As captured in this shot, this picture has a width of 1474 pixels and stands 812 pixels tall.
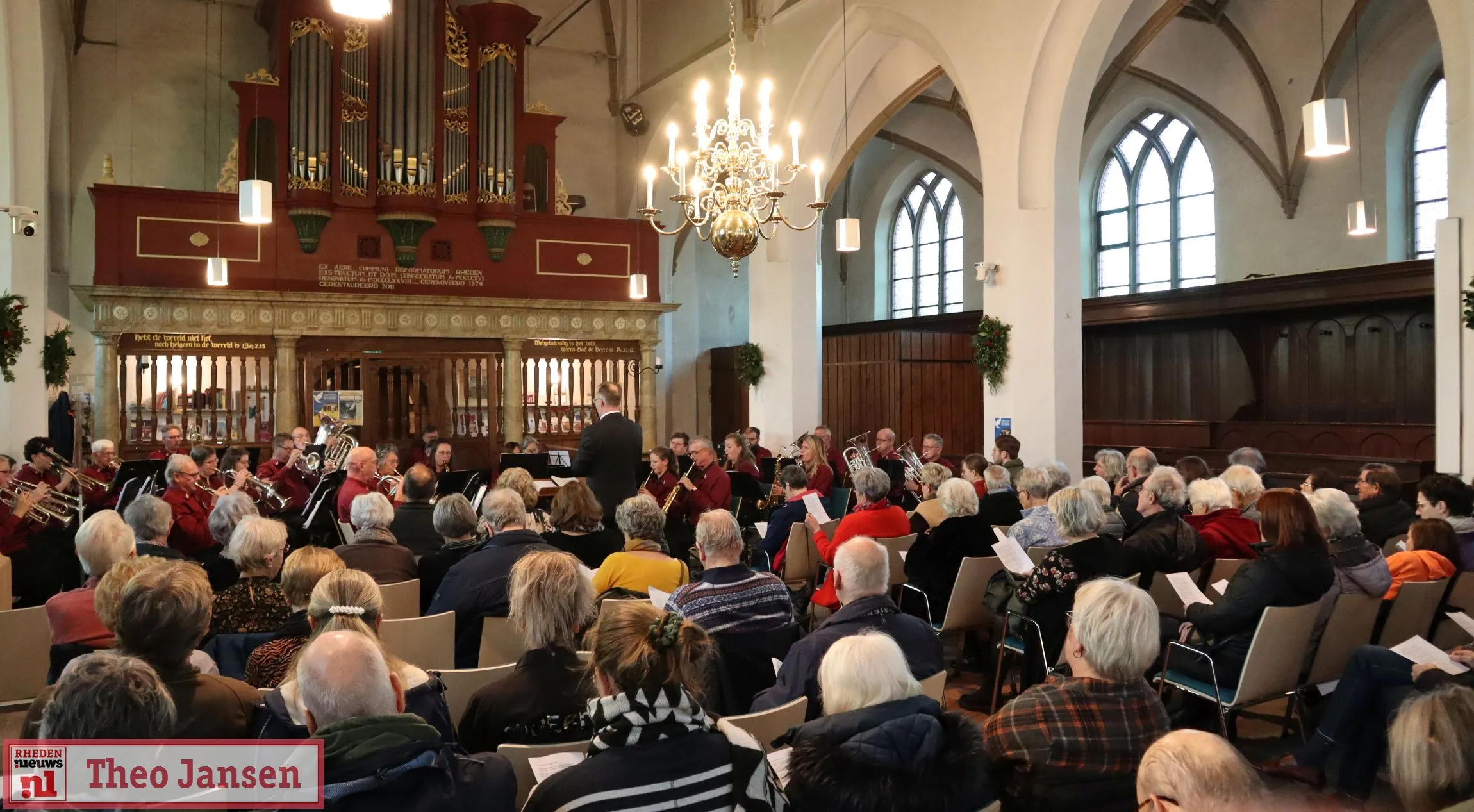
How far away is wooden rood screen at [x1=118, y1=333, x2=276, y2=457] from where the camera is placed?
1193 cm

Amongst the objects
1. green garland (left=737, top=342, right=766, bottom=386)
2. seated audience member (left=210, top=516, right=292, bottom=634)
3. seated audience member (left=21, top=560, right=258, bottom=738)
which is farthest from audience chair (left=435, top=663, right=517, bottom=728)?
green garland (left=737, top=342, right=766, bottom=386)

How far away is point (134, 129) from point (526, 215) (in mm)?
5571

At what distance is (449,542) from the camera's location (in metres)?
4.73

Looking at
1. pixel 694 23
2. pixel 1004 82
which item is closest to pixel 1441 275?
pixel 1004 82

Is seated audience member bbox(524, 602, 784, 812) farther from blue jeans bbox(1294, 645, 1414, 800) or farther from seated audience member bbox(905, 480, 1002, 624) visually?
seated audience member bbox(905, 480, 1002, 624)

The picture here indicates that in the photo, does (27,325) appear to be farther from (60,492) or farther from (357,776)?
(357,776)

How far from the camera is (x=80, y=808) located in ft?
6.25

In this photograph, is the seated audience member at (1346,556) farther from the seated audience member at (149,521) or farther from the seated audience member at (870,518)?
the seated audience member at (149,521)

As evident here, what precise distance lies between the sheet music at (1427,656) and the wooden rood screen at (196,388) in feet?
39.1

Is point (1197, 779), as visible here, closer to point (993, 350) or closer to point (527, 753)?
point (527, 753)

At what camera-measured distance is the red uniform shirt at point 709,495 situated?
7.32m

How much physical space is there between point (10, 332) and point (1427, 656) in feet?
31.8

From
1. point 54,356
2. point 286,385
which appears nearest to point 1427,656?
point 54,356

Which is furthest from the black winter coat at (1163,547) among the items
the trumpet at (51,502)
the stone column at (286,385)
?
the stone column at (286,385)
